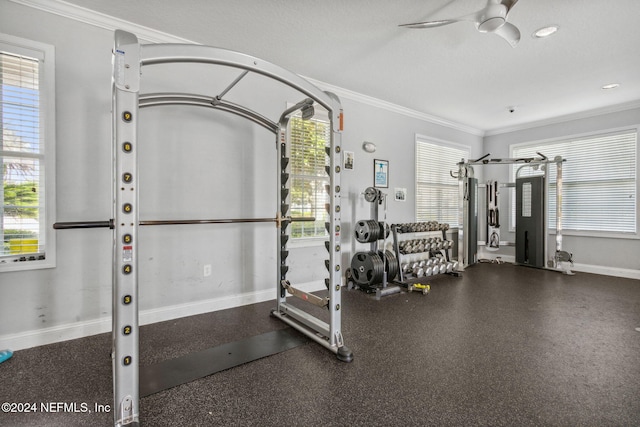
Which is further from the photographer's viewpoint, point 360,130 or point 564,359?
point 360,130

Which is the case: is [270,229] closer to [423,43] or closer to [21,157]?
[21,157]

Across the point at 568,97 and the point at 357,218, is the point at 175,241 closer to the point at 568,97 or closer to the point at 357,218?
the point at 357,218

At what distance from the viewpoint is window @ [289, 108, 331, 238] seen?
12.8ft

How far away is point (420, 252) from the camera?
15.6ft

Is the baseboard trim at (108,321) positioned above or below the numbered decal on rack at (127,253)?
below

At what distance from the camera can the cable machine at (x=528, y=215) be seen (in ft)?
17.3

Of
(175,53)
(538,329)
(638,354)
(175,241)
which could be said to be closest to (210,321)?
(175,241)

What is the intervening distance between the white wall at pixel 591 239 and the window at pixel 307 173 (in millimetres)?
4292

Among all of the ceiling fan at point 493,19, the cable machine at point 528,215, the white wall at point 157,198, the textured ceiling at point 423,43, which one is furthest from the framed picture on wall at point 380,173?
the ceiling fan at point 493,19

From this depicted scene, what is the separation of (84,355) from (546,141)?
7311 mm

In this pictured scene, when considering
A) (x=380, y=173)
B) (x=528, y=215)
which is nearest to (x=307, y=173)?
(x=380, y=173)

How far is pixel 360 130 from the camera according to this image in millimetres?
4520

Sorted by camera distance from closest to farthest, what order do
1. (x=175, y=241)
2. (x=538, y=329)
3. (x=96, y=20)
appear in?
(x=96, y=20)
(x=538, y=329)
(x=175, y=241)

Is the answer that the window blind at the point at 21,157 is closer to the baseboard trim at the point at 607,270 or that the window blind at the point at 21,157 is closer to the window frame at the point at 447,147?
the window frame at the point at 447,147
